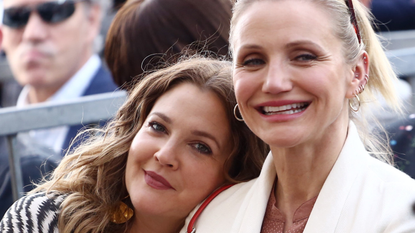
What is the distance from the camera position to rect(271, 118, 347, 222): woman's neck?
203 cm

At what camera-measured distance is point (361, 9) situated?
216 centimetres

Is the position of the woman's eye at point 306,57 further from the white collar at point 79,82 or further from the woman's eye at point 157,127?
the white collar at point 79,82

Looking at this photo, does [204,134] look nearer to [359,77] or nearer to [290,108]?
[290,108]

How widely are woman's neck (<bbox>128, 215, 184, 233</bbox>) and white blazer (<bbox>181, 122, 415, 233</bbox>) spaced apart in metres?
0.25

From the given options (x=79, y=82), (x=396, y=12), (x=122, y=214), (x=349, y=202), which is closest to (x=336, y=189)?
(x=349, y=202)

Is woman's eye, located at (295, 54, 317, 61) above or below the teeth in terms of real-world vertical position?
above

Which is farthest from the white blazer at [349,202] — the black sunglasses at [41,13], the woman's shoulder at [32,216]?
the black sunglasses at [41,13]

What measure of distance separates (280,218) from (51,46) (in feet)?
10.7

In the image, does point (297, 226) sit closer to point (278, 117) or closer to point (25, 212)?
point (278, 117)

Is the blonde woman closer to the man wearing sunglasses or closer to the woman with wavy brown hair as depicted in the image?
the woman with wavy brown hair

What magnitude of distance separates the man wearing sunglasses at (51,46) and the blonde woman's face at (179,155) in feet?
7.26

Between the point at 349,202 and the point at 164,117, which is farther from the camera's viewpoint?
the point at 164,117

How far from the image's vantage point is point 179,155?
2.38m

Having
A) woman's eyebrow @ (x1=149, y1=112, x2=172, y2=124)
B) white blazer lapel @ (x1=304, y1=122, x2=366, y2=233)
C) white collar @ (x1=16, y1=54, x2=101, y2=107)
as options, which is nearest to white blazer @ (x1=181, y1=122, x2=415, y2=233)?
white blazer lapel @ (x1=304, y1=122, x2=366, y2=233)
